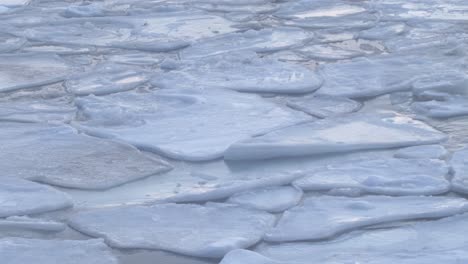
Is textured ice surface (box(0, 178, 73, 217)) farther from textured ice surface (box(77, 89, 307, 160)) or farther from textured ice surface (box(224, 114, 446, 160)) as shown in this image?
textured ice surface (box(224, 114, 446, 160))

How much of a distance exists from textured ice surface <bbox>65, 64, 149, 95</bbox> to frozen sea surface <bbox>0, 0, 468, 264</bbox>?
0.01 m

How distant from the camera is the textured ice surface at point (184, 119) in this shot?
3568 millimetres

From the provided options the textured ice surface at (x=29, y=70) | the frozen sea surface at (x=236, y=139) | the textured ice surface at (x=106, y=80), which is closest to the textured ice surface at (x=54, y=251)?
the frozen sea surface at (x=236, y=139)

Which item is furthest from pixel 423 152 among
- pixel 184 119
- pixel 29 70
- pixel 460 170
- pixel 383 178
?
pixel 29 70

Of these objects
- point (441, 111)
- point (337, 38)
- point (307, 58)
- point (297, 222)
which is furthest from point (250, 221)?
point (337, 38)

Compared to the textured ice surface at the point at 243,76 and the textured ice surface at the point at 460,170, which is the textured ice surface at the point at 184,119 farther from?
the textured ice surface at the point at 460,170

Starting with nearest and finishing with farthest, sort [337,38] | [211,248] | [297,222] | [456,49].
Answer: [211,248] → [297,222] → [456,49] → [337,38]

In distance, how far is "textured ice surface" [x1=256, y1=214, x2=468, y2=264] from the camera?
8.66ft

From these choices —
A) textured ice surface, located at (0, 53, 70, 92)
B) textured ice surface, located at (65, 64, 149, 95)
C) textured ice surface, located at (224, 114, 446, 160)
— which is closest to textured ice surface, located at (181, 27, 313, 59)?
textured ice surface, located at (65, 64, 149, 95)

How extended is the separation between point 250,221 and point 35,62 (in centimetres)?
225

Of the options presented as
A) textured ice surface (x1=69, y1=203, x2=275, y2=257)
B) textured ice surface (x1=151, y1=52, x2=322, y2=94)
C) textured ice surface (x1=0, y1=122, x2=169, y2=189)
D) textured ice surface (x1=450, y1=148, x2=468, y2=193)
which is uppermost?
textured ice surface (x1=69, y1=203, x2=275, y2=257)

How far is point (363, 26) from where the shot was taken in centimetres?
548

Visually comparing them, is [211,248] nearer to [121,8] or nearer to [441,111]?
[441,111]

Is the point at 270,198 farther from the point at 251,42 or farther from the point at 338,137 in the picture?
the point at 251,42
